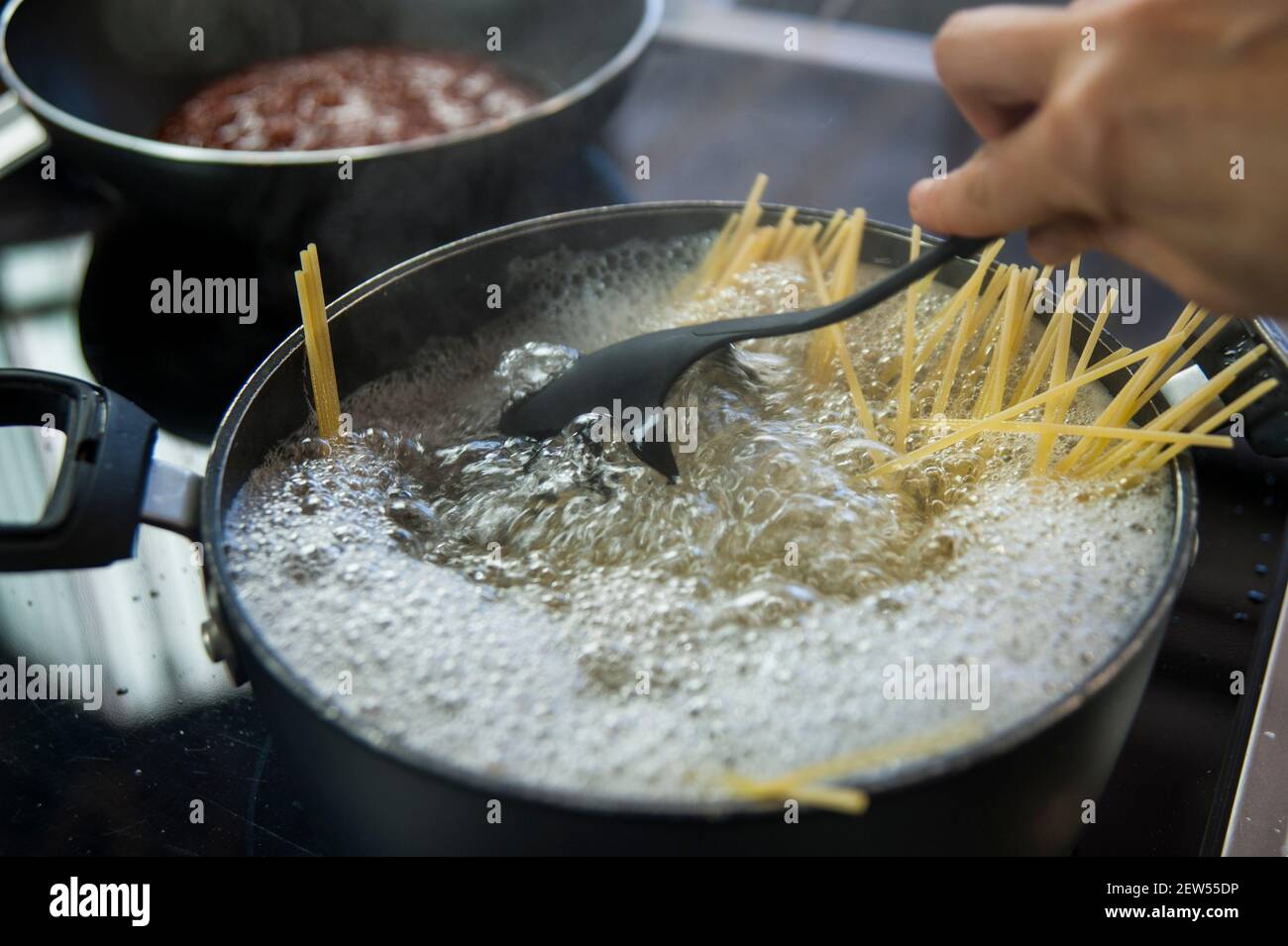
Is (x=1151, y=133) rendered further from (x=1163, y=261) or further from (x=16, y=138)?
(x=16, y=138)

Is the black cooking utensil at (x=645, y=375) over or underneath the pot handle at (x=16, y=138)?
underneath

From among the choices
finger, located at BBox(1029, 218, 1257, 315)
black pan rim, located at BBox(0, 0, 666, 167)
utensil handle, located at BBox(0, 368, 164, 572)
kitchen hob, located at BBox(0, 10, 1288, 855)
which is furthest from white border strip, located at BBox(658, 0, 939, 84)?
utensil handle, located at BBox(0, 368, 164, 572)

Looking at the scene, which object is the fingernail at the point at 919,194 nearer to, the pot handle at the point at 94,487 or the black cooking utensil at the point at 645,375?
the black cooking utensil at the point at 645,375

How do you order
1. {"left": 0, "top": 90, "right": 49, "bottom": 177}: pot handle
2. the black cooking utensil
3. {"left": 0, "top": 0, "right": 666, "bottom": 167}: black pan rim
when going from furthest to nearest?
{"left": 0, "top": 90, "right": 49, "bottom": 177}: pot handle → {"left": 0, "top": 0, "right": 666, "bottom": 167}: black pan rim → the black cooking utensil

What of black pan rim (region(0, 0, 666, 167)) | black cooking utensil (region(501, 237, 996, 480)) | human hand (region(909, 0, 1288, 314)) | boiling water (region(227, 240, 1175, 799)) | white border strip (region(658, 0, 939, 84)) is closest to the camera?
human hand (region(909, 0, 1288, 314))

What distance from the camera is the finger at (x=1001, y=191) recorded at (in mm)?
565

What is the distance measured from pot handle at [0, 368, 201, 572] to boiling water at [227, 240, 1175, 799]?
8cm

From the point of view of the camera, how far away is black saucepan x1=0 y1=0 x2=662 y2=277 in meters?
1.11

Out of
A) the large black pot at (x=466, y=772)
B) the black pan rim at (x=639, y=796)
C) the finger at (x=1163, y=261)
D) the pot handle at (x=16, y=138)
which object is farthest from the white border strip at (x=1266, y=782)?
the pot handle at (x=16, y=138)

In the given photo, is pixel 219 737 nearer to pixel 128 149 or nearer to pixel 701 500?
pixel 701 500

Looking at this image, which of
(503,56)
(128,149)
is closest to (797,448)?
(128,149)

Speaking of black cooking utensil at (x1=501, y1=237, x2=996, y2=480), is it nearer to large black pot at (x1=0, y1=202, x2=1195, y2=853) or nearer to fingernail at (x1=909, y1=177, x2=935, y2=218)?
fingernail at (x1=909, y1=177, x2=935, y2=218)

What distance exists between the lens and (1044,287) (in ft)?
2.83

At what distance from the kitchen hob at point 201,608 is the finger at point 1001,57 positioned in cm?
54
